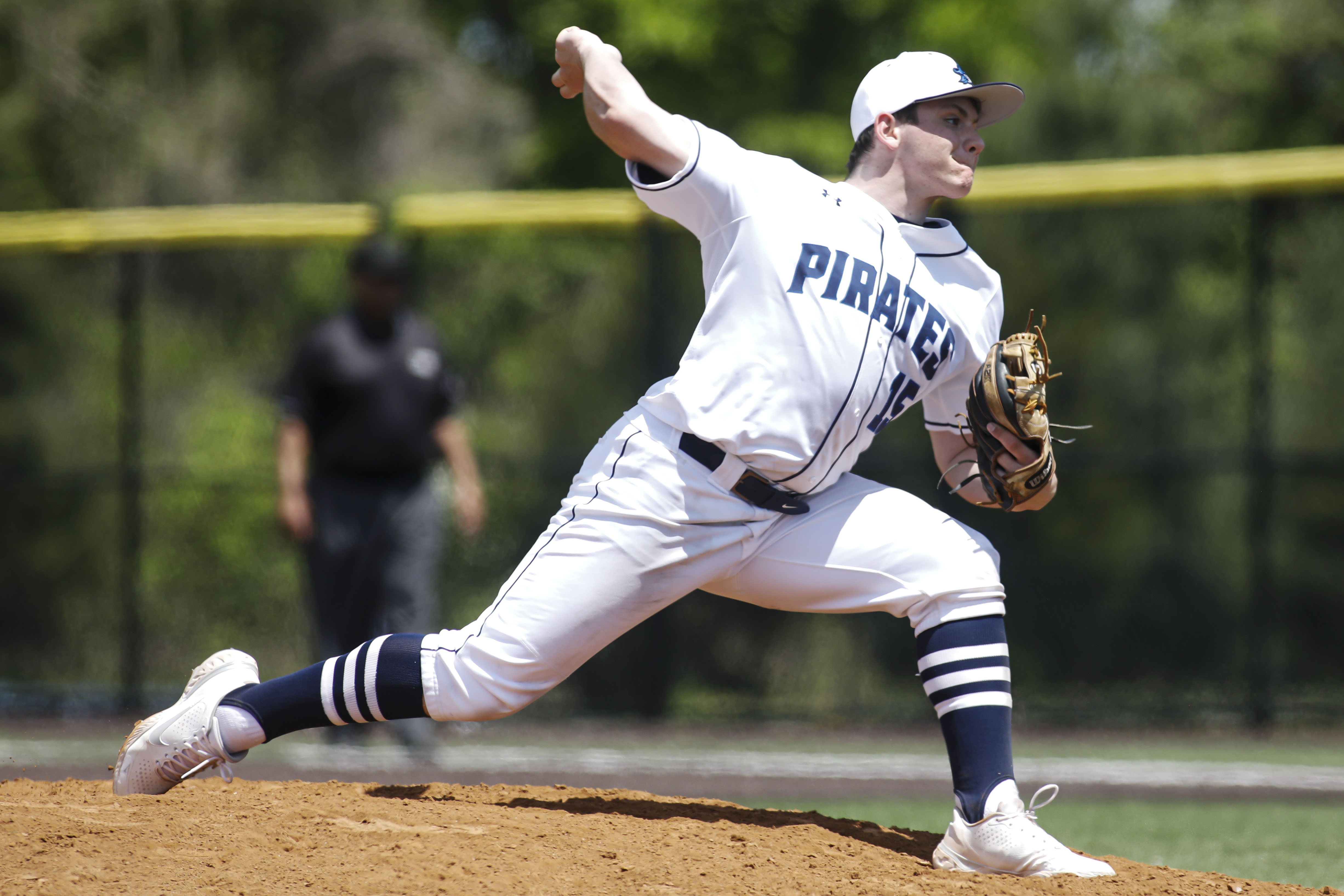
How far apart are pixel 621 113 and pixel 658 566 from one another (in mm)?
998

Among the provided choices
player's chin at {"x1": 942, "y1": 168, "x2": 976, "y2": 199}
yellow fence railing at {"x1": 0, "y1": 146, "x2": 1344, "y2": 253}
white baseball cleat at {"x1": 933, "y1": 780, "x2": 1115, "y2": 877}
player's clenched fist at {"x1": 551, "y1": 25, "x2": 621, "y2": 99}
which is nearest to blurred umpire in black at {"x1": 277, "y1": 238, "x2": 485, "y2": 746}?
yellow fence railing at {"x1": 0, "y1": 146, "x2": 1344, "y2": 253}

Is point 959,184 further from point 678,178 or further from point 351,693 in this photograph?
point 351,693

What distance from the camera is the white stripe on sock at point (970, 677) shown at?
2994mm

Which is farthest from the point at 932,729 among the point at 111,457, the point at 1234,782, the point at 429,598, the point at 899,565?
the point at 111,457

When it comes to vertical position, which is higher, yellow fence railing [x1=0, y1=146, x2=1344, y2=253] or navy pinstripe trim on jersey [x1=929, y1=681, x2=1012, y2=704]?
yellow fence railing [x1=0, y1=146, x2=1344, y2=253]

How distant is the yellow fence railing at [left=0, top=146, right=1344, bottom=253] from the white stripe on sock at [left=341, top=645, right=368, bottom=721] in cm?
482

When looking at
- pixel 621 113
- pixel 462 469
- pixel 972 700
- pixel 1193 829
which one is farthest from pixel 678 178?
pixel 462 469

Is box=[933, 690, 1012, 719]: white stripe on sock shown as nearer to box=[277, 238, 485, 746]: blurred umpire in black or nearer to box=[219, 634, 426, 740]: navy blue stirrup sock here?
box=[219, 634, 426, 740]: navy blue stirrup sock

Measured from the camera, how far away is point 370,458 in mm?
6258

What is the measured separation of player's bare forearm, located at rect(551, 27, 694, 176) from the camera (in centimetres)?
288

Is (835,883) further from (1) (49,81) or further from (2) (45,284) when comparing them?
(1) (49,81)

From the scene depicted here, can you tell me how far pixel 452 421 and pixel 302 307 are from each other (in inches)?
175

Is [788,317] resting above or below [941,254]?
below

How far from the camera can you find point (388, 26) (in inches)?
714
